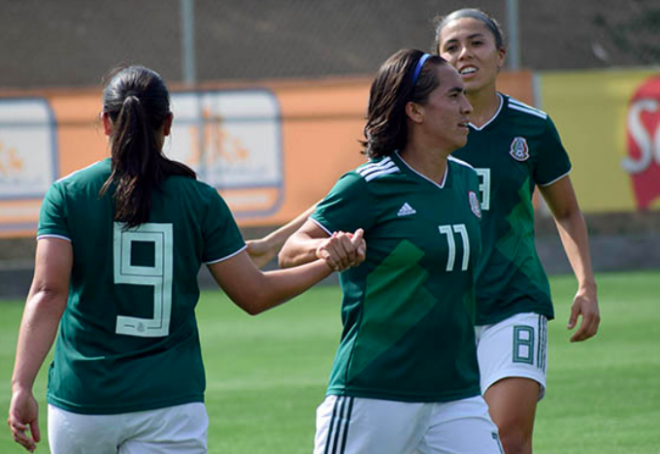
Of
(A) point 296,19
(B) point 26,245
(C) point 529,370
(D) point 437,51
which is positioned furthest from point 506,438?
(A) point 296,19

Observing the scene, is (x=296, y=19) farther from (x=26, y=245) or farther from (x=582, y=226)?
(x=582, y=226)

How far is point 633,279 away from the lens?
50.0ft

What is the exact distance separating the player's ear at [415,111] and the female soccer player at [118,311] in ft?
3.04

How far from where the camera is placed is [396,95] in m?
4.36

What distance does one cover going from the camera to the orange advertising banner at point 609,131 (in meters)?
15.6

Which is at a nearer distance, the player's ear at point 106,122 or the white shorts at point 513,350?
the player's ear at point 106,122

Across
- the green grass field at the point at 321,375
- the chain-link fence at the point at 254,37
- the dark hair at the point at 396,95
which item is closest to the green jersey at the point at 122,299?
the dark hair at the point at 396,95

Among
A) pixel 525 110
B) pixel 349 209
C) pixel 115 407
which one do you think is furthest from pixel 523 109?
pixel 115 407

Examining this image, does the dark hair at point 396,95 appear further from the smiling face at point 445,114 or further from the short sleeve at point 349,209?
the short sleeve at point 349,209

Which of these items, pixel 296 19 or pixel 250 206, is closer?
pixel 250 206

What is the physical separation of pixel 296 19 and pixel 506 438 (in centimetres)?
2075

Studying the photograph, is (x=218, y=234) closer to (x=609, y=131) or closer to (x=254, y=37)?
(x=609, y=131)

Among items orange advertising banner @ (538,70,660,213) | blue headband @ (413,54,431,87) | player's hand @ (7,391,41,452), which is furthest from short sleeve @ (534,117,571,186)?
orange advertising banner @ (538,70,660,213)

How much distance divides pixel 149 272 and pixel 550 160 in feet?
7.79
